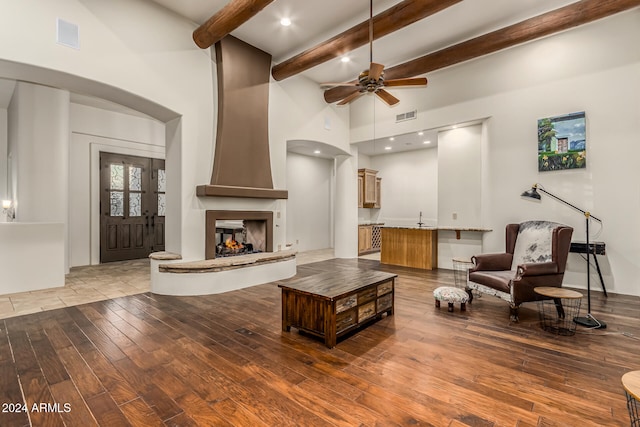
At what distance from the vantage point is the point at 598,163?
15.9 ft

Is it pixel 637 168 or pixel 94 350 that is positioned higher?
pixel 637 168

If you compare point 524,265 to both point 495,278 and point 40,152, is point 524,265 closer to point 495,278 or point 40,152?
point 495,278

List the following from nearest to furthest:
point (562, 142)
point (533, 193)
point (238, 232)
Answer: point (562, 142) → point (533, 193) → point (238, 232)

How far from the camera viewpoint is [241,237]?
6527 millimetres

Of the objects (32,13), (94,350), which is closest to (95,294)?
(94,350)

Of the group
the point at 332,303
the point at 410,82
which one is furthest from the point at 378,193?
the point at 332,303

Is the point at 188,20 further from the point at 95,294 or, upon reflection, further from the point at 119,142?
the point at 95,294

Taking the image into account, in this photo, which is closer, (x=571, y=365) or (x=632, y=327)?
(x=571, y=365)

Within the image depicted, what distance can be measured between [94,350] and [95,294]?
2222 millimetres

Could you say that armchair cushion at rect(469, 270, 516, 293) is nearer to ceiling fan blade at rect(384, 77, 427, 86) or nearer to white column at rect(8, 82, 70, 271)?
ceiling fan blade at rect(384, 77, 427, 86)

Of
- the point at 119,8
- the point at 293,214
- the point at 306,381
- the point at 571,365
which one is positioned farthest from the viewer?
the point at 293,214

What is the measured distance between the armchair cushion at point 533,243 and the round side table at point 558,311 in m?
0.61

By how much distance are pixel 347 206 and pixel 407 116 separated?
8.90 ft

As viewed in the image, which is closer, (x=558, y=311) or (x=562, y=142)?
(x=558, y=311)
